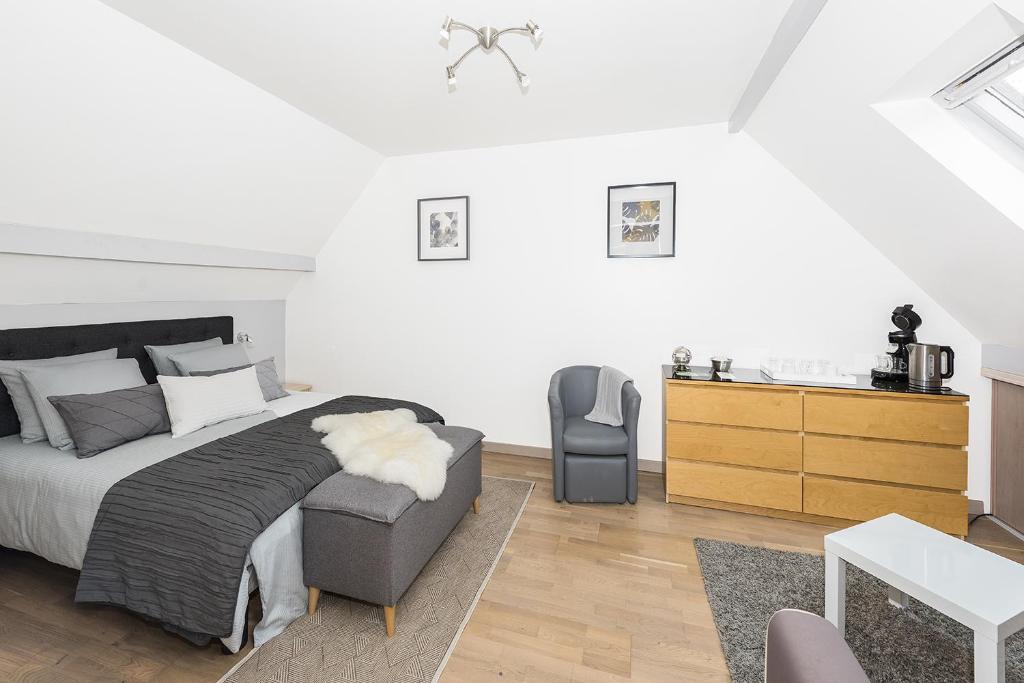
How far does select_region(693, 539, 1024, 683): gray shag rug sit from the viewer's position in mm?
1660

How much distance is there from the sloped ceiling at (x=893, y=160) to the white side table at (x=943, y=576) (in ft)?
4.44

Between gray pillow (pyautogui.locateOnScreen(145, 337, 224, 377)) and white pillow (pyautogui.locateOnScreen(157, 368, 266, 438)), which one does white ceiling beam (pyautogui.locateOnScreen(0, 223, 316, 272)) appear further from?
white pillow (pyautogui.locateOnScreen(157, 368, 266, 438))

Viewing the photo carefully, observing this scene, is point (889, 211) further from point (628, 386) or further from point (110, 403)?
point (110, 403)

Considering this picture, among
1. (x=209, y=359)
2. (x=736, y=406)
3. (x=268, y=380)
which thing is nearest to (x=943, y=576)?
(x=736, y=406)

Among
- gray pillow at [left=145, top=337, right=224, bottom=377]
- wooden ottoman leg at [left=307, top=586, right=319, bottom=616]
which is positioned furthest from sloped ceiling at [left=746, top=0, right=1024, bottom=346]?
gray pillow at [left=145, top=337, right=224, bottom=377]

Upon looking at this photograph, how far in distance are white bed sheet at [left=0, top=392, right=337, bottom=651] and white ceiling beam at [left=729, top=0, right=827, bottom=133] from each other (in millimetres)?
2982

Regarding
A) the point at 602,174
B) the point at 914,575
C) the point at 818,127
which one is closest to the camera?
the point at 914,575

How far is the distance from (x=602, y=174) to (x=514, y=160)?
726mm

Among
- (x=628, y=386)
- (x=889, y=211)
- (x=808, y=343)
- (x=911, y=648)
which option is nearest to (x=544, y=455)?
(x=628, y=386)

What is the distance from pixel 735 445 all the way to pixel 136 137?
3761 mm

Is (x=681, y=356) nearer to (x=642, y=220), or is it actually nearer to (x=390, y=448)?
(x=642, y=220)

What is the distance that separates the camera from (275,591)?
5.90 feet

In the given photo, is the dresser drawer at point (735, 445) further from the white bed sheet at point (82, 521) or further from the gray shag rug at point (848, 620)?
the white bed sheet at point (82, 521)

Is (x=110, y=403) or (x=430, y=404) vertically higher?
(x=110, y=403)
